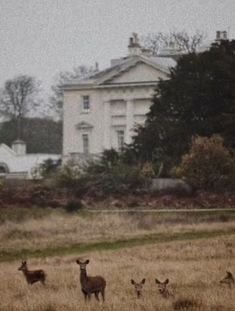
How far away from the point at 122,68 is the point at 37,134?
4561cm

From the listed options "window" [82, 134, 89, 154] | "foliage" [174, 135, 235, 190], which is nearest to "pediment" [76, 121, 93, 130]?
"window" [82, 134, 89, 154]

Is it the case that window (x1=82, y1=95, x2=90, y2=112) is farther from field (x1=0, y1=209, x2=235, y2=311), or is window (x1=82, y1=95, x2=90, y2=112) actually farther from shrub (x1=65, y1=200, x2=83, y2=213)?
field (x1=0, y1=209, x2=235, y2=311)

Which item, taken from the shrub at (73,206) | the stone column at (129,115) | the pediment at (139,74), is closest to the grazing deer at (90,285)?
the shrub at (73,206)

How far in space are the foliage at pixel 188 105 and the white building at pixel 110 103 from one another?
21233 millimetres

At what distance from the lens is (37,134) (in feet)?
480

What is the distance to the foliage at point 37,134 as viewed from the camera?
14162 cm

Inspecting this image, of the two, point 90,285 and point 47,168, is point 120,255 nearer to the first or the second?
point 90,285

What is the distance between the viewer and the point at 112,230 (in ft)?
155

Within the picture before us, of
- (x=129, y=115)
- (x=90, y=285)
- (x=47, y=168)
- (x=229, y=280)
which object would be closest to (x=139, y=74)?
(x=129, y=115)

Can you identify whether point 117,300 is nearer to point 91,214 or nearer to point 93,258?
point 93,258

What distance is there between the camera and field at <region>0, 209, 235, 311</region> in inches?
916

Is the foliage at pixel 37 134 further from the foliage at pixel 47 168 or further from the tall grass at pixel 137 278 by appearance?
the tall grass at pixel 137 278

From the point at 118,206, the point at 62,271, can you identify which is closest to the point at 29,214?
the point at 118,206

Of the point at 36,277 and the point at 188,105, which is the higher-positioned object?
→ the point at 188,105
